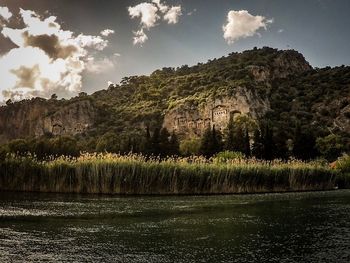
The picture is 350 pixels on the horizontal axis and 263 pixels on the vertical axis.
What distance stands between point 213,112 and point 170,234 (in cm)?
10304

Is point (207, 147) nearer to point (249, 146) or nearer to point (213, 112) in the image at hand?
point (249, 146)

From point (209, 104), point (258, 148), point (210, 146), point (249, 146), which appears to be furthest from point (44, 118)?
point (258, 148)

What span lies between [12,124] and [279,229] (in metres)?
161

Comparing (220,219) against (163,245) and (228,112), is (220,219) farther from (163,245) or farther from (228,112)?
(228,112)

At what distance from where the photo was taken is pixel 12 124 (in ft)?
528

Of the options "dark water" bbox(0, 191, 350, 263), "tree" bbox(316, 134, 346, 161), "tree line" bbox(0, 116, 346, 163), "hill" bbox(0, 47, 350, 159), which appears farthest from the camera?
"hill" bbox(0, 47, 350, 159)

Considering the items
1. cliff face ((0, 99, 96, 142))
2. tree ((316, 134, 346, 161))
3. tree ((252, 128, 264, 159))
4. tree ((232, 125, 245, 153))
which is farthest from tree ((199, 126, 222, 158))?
cliff face ((0, 99, 96, 142))

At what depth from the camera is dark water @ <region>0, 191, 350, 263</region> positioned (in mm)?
7949

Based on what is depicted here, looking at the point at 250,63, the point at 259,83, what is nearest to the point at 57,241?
the point at 259,83

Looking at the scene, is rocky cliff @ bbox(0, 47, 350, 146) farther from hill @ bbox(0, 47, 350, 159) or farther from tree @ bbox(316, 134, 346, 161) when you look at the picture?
tree @ bbox(316, 134, 346, 161)

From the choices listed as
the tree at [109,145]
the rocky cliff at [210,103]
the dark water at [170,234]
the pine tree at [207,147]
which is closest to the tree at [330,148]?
the pine tree at [207,147]

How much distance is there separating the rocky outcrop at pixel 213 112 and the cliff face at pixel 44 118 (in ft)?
86.3

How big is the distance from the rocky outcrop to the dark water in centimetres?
9181

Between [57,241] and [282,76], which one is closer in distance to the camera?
[57,241]
